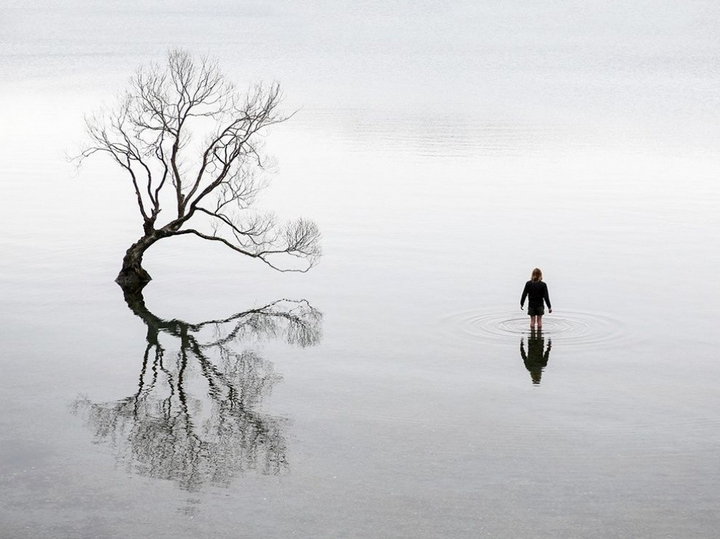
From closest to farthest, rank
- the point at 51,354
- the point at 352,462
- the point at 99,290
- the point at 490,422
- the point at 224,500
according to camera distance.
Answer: the point at 224,500 → the point at 352,462 → the point at 490,422 → the point at 51,354 → the point at 99,290

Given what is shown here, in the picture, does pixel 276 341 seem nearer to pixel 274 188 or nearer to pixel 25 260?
pixel 25 260

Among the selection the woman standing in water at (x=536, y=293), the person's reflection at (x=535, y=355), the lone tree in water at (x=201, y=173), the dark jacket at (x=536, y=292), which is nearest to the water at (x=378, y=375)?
the person's reflection at (x=535, y=355)

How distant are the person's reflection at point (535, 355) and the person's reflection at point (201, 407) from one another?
849 cm

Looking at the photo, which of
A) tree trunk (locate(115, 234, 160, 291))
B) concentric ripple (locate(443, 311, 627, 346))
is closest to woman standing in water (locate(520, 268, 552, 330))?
concentric ripple (locate(443, 311, 627, 346))

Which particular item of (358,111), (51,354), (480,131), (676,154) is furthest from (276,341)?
(358,111)

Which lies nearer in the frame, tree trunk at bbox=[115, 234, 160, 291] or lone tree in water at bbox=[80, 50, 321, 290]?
lone tree in water at bbox=[80, 50, 321, 290]

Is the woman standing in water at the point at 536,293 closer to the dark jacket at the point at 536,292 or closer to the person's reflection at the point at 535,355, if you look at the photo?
the dark jacket at the point at 536,292

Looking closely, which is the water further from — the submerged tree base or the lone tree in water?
the lone tree in water

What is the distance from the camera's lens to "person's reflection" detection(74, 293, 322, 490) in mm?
25250

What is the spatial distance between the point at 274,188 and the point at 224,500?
189ft

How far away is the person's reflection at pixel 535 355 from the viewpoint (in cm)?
3256

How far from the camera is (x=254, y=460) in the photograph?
25.4 meters

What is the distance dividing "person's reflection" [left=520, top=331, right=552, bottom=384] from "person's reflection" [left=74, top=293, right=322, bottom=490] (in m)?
8.49

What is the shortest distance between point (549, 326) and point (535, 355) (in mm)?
3843
